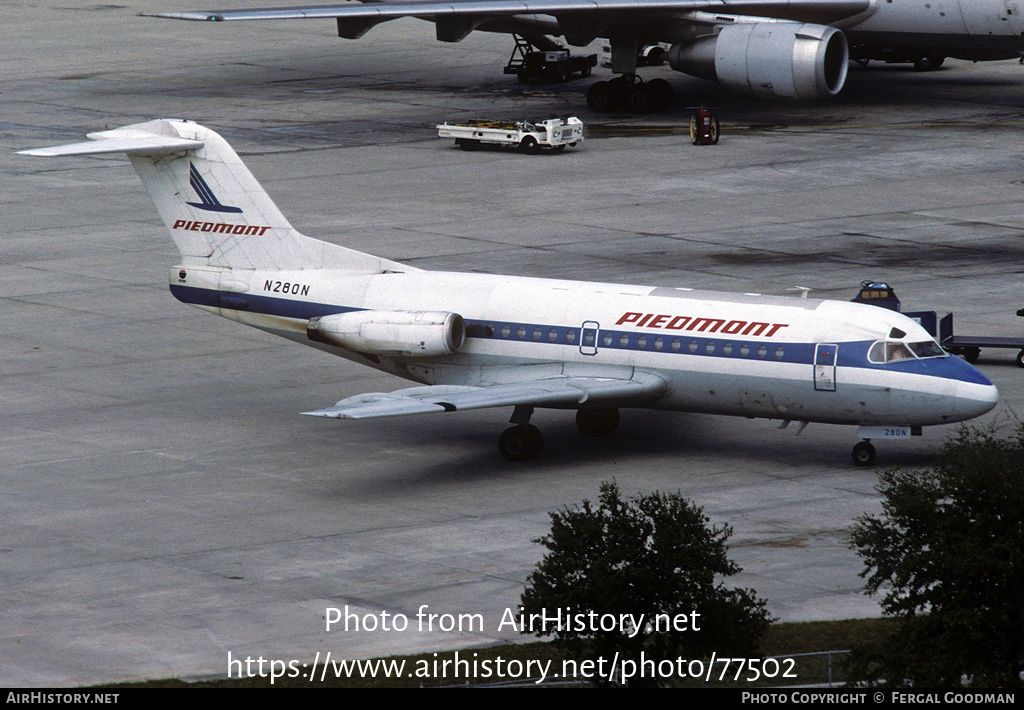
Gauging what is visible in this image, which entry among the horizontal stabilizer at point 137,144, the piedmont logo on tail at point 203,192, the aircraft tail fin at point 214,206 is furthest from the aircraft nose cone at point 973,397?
the horizontal stabilizer at point 137,144

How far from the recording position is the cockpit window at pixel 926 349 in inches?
1072

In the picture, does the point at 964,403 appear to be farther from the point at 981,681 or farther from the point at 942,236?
the point at 942,236

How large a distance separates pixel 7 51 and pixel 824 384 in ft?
208

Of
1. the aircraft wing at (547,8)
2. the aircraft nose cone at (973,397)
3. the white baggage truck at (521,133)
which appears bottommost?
the aircraft nose cone at (973,397)

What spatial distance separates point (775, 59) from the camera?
56.7 meters

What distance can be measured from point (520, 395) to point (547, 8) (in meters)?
32.6

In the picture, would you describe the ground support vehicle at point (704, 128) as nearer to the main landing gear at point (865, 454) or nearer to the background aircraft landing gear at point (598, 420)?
the background aircraft landing gear at point (598, 420)

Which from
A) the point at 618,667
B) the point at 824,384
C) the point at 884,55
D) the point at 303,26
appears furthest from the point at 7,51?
the point at 618,667

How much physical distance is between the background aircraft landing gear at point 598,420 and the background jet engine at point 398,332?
2.59 metres

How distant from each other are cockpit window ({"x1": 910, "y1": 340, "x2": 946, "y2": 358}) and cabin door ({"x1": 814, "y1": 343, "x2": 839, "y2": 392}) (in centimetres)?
130

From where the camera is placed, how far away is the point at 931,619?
17219 millimetres

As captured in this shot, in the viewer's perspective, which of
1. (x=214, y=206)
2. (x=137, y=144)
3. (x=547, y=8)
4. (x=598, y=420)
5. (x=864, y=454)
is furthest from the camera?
(x=547, y=8)

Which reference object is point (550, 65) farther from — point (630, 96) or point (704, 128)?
point (704, 128)

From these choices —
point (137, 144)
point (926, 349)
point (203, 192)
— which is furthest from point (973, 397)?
point (137, 144)
